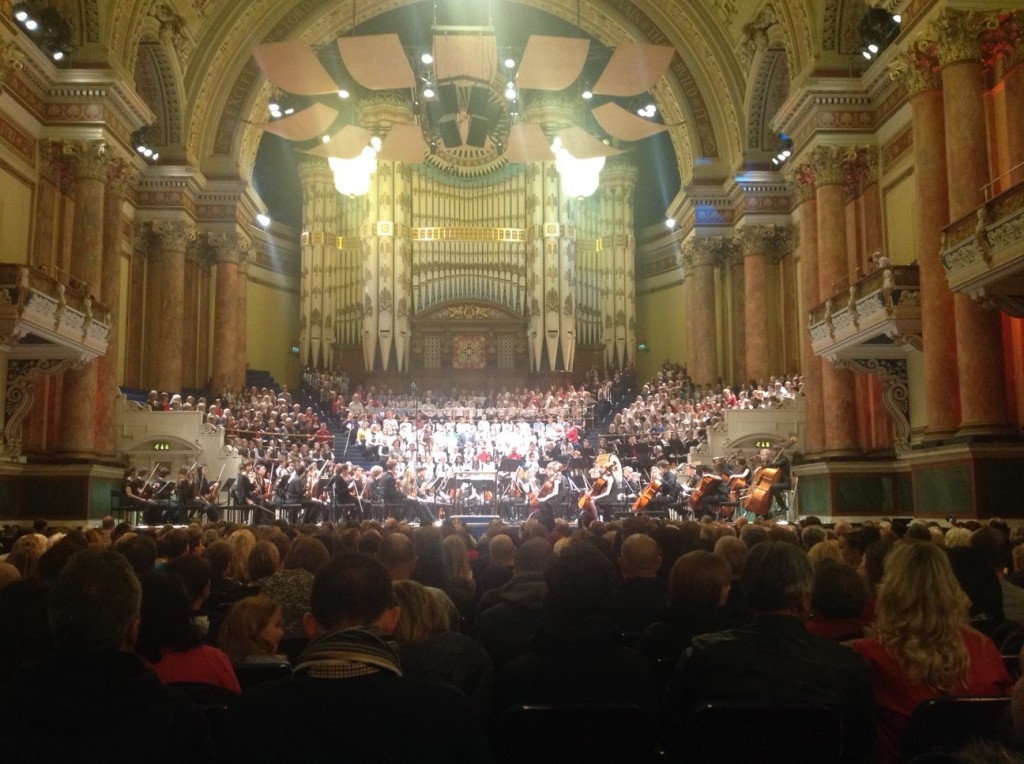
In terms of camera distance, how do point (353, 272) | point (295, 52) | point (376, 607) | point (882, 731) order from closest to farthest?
point (376, 607) → point (882, 731) → point (295, 52) → point (353, 272)

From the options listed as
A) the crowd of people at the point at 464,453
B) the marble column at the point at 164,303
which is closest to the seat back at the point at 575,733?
the crowd of people at the point at 464,453

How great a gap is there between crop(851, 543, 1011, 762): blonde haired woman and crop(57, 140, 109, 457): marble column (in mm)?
17630

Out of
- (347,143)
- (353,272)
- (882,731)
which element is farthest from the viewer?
(353,272)

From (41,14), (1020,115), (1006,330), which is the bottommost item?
(1006,330)

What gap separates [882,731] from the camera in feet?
10.6

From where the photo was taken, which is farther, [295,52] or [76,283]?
[76,283]

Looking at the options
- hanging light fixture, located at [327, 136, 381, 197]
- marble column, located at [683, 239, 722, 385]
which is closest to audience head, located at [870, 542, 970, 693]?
hanging light fixture, located at [327, 136, 381, 197]

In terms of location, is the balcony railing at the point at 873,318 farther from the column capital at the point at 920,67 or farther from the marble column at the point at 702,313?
the marble column at the point at 702,313

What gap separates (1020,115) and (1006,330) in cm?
307

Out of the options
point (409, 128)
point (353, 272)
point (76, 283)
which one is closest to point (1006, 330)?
point (409, 128)

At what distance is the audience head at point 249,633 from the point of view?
159 inches

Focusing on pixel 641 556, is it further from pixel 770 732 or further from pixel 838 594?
pixel 770 732

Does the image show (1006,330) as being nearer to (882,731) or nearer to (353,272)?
(882,731)

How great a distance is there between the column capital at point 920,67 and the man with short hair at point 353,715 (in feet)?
49.8
